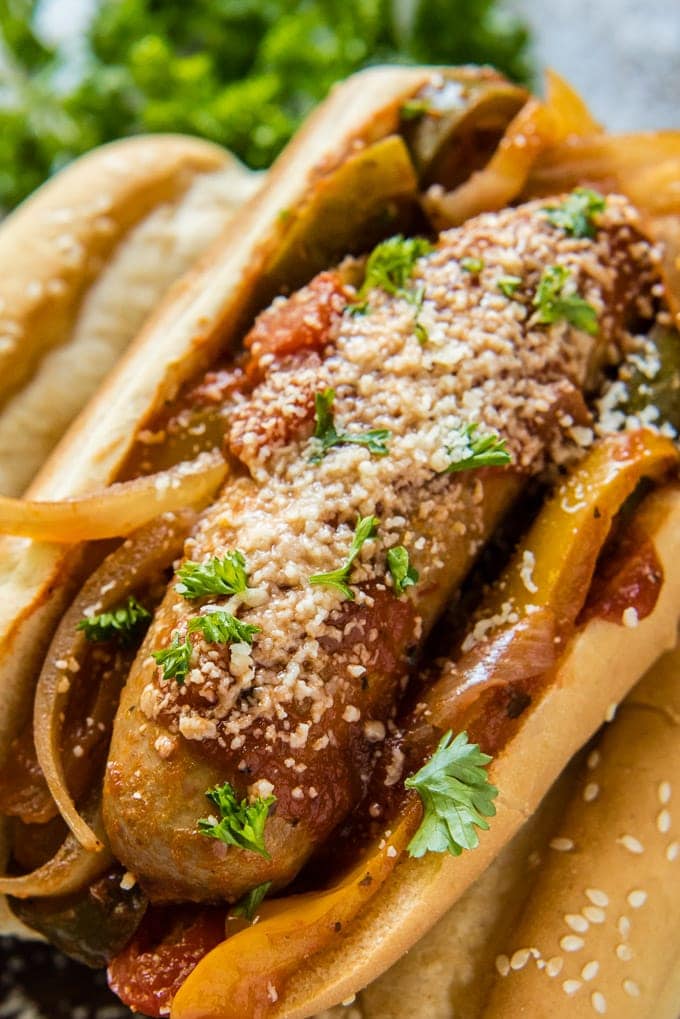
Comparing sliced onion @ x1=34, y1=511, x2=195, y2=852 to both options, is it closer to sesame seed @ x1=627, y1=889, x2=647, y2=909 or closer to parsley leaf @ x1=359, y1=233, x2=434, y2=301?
parsley leaf @ x1=359, y1=233, x2=434, y2=301

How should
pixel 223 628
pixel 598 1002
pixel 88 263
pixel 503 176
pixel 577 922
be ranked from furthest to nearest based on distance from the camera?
pixel 88 263, pixel 503 176, pixel 577 922, pixel 598 1002, pixel 223 628

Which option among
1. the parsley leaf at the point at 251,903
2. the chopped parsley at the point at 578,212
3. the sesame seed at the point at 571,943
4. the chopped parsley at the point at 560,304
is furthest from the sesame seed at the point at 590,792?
the chopped parsley at the point at 578,212

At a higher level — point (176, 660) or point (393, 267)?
point (393, 267)

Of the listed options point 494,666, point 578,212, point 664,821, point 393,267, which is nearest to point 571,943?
point 664,821

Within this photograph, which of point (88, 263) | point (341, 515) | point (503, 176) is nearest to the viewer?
point (341, 515)

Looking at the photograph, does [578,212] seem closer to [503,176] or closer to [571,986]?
[503,176]

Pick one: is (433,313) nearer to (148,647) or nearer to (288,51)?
(148,647)

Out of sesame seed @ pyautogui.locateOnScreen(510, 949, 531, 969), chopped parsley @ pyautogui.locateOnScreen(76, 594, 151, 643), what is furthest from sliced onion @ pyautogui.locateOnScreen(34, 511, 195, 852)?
sesame seed @ pyautogui.locateOnScreen(510, 949, 531, 969)

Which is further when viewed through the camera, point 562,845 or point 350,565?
point 562,845
